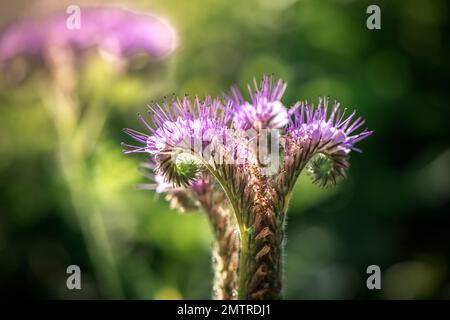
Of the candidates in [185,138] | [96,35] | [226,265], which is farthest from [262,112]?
[96,35]

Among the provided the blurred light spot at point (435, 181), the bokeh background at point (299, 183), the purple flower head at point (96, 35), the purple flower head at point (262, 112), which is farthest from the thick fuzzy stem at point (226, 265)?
the blurred light spot at point (435, 181)

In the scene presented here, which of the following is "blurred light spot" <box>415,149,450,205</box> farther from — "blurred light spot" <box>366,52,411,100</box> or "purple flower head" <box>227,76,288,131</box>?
"purple flower head" <box>227,76,288,131</box>

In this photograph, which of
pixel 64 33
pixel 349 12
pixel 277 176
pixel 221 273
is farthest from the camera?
pixel 349 12

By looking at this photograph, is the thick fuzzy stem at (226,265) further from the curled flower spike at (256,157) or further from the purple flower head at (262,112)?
the purple flower head at (262,112)

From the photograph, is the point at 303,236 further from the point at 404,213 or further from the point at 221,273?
the point at 221,273

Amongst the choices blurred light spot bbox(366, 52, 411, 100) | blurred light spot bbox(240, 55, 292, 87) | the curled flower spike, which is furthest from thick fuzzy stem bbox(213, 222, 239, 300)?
blurred light spot bbox(366, 52, 411, 100)
